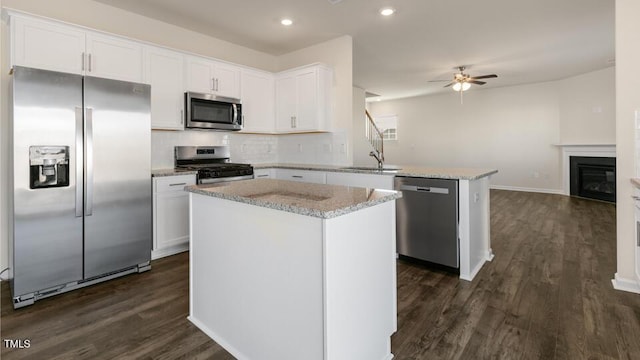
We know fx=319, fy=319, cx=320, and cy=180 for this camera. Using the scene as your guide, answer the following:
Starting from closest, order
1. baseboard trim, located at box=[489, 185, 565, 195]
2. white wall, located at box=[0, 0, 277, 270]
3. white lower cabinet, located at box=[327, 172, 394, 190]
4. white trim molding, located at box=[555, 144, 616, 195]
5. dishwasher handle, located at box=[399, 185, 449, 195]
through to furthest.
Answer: white wall, located at box=[0, 0, 277, 270]
dishwasher handle, located at box=[399, 185, 449, 195]
white lower cabinet, located at box=[327, 172, 394, 190]
white trim molding, located at box=[555, 144, 616, 195]
baseboard trim, located at box=[489, 185, 565, 195]

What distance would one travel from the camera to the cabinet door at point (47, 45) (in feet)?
8.19

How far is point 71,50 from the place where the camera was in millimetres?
2785

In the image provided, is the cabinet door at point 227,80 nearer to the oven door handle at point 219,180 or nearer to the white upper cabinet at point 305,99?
the white upper cabinet at point 305,99

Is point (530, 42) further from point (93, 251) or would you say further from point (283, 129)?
point (93, 251)

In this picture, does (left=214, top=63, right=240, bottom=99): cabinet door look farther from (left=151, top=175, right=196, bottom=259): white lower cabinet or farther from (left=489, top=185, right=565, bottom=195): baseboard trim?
(left=489, top=185, right=565, bottom=195): baseboard trim

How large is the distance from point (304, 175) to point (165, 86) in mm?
1866

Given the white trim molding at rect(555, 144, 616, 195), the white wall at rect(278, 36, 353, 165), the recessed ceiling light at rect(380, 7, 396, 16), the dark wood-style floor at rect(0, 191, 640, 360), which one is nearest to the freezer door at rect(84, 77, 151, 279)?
the dark wood-style floor at rect(0, 191, 640, 360)

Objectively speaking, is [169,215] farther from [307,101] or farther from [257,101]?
[307,101]

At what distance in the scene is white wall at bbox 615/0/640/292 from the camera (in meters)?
2.40

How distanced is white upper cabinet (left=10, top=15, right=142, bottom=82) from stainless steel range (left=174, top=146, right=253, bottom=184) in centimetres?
103

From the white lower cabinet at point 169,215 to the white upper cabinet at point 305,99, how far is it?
165 cm

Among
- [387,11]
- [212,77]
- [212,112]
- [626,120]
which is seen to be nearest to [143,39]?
[212,77]

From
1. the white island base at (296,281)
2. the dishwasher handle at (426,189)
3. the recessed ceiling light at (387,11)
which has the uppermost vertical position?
the recessed ceiling light at (387,11)

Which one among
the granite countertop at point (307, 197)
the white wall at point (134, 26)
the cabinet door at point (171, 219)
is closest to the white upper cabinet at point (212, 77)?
the white wall at point (134, 26)
